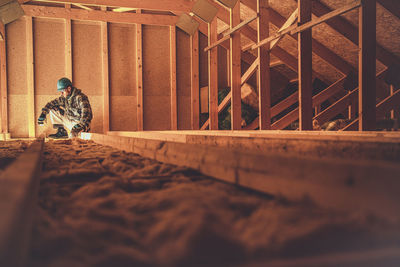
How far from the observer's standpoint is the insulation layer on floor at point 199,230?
0.52 metres

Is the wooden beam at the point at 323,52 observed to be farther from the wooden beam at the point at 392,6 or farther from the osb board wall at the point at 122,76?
the osb board wall at the point at 122,76

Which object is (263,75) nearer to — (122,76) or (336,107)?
(336,107)

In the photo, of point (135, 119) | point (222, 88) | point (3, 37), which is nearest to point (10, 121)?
point (3, 37)

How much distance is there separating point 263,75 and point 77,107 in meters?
2.93

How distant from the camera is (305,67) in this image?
3152mm

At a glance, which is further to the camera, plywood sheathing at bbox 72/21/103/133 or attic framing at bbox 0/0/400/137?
plywood sheathing at bbox 72/21/103/133

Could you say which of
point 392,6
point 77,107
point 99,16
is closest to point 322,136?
point 392,6

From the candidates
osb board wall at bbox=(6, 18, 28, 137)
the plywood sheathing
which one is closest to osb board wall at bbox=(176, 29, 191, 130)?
the plywood sheathing

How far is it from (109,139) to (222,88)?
13.3 feet

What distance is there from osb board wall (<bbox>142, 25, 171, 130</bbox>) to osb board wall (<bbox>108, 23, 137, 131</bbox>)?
0.24 meters

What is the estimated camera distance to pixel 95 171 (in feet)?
4.38

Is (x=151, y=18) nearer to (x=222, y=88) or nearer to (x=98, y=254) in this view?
(x=222, y=88)

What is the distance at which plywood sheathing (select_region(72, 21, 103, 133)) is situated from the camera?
5770 mm

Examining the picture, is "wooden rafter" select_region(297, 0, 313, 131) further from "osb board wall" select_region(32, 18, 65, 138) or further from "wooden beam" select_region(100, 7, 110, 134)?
"osb board wall" select_region(32, 18, 65, 138)
